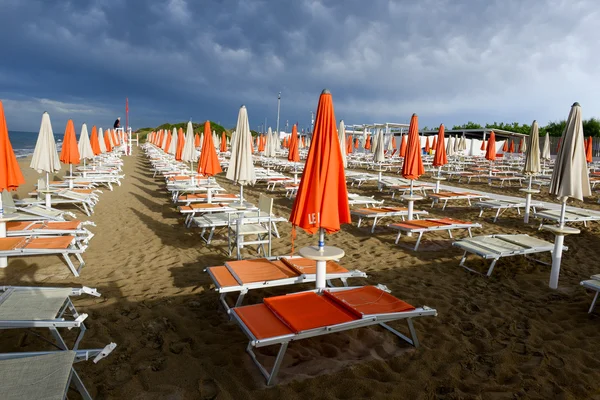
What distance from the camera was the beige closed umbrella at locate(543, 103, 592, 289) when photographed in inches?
193

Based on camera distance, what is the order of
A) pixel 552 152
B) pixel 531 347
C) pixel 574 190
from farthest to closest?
pixel 552 152, pixel 574 190, pixel 531 347

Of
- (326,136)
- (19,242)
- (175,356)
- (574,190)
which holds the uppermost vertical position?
(326,136)

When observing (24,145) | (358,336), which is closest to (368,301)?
(358,336)

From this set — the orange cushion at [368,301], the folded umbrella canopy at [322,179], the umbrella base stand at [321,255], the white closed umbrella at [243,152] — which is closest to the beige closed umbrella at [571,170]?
the orange cushion at [368,301]

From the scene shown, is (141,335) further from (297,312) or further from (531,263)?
(531,263)

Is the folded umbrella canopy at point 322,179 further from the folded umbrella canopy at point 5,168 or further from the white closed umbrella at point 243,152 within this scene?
the folded umbrella canopy at point 5,168

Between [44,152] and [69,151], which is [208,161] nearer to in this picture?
[44,152]

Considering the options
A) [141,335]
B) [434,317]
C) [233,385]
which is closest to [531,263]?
[434,317]

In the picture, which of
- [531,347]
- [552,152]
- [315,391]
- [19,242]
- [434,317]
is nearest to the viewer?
[315,391]

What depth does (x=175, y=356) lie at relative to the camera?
3314 millimetres

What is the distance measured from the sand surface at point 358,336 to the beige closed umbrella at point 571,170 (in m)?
0.73

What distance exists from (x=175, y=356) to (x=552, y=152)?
3846cm

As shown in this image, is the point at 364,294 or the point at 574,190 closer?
the point at 364,294

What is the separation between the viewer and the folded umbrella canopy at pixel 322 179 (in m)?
3.64
